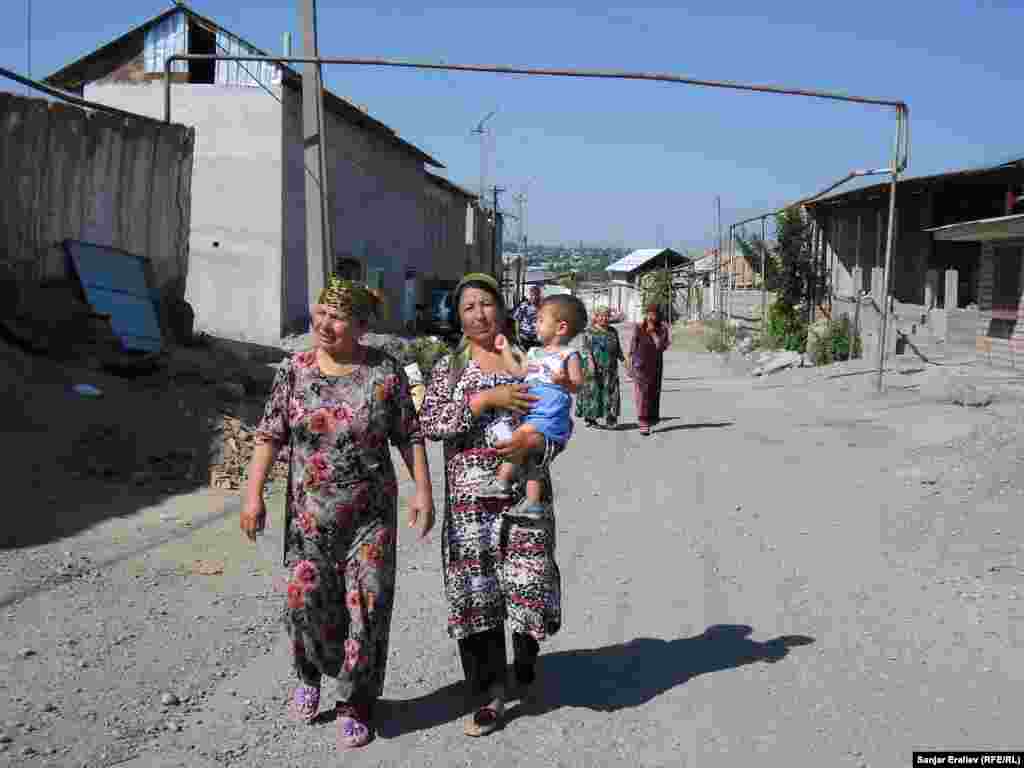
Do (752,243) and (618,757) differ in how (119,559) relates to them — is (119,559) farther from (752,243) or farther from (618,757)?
(752,243)

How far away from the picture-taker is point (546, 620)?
4.22 meters

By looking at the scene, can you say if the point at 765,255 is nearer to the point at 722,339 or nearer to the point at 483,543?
the point at 722,339

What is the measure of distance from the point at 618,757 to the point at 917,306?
2275cm

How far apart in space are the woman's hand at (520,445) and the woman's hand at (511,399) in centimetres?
9

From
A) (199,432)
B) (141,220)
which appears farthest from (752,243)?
(199,432)

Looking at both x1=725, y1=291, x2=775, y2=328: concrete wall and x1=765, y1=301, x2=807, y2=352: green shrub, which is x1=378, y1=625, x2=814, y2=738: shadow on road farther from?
x1=725, y1=291, x2=775, y2=328: concrete wall

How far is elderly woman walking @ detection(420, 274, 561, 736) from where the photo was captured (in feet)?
13.7

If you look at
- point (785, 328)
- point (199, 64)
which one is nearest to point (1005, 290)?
point (785, 328)

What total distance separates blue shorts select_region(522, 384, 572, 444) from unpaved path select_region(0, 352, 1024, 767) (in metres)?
1.11

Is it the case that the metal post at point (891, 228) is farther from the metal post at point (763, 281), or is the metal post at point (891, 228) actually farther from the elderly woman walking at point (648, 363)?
the metal post at point (763, 281)

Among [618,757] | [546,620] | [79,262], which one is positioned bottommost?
[618,757]

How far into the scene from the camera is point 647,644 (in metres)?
5.21

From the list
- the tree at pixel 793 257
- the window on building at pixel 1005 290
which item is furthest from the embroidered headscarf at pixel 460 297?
the tree at pixel 793 257

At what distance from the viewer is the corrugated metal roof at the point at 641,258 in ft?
230
